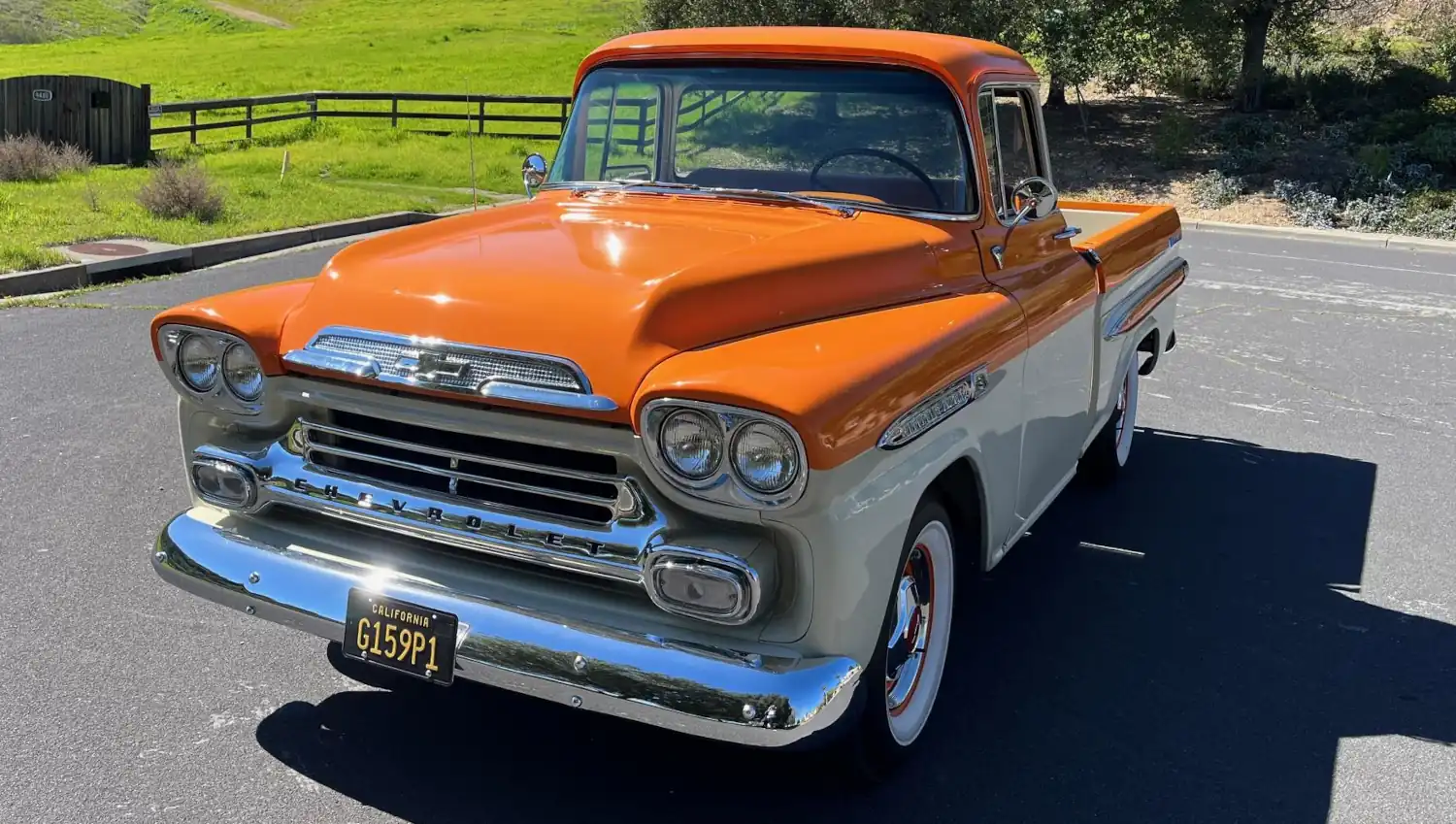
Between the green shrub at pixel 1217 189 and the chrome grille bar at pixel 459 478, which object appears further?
the green shrub at pixel 1217 189

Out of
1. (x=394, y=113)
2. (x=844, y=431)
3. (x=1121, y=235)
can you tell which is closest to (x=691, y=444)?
(x=844, y=431)

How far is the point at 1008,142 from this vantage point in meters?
4.20

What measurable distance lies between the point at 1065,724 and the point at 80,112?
17857mm

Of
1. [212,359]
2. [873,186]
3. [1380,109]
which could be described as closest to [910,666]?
[873,186]

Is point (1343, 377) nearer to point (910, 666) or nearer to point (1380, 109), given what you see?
point (910, 666)

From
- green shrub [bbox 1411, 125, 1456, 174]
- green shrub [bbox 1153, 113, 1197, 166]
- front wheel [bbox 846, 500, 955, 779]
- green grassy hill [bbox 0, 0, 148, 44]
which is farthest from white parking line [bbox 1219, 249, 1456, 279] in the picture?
green grassy hill [bbox 0, 0, 148, 44]

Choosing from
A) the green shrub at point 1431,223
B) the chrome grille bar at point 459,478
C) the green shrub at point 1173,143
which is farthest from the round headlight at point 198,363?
the green shrub at point 1173,143

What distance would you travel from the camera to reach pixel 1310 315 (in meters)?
9.99

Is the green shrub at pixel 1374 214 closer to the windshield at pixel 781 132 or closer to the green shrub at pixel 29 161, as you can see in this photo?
the windshield at pixel 781 132

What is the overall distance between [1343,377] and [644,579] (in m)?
6.68

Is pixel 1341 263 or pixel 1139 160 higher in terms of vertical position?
pixel 1139 160

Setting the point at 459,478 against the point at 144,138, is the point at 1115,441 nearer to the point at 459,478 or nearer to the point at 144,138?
the point at 459,478

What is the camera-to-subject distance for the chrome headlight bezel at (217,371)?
10.2 ft

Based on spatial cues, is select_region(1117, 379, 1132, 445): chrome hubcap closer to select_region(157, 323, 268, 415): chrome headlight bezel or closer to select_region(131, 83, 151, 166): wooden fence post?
select_region(157, 323, 268, 415): chrome headlight bezel
